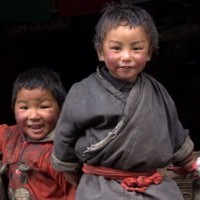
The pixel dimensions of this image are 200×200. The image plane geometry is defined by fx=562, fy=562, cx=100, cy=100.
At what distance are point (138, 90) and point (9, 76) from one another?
2.96m

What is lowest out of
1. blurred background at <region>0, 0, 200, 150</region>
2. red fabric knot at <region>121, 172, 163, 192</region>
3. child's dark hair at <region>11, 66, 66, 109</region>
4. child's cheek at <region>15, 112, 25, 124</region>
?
red fabric knot at <region>121, 172, 163, 192</region>

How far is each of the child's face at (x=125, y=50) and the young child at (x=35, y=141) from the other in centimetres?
51

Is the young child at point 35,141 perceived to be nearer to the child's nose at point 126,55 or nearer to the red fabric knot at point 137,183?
the red fabric knot at point 137,183

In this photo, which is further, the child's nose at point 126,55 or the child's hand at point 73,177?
the child's hand at point 73,177

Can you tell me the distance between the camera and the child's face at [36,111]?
2.77 metres

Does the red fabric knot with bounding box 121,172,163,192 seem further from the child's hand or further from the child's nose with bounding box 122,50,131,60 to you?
the child's nose with bounding box 122,50,131,60

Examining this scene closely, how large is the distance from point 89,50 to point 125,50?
2821mm

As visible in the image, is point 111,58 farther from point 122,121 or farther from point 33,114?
point 33,114

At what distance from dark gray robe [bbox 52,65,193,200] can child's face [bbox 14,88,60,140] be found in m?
0.29

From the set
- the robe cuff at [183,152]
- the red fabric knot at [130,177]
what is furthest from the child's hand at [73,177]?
the robe cuff at [183,152]

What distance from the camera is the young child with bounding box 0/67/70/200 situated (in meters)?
2.78

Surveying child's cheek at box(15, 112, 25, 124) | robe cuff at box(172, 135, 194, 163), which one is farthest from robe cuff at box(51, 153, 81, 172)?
robe cuff at box(172, 135, 194, 163)

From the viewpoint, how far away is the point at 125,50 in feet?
7.72

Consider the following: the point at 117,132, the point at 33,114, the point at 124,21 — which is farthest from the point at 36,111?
the point at 124,21
